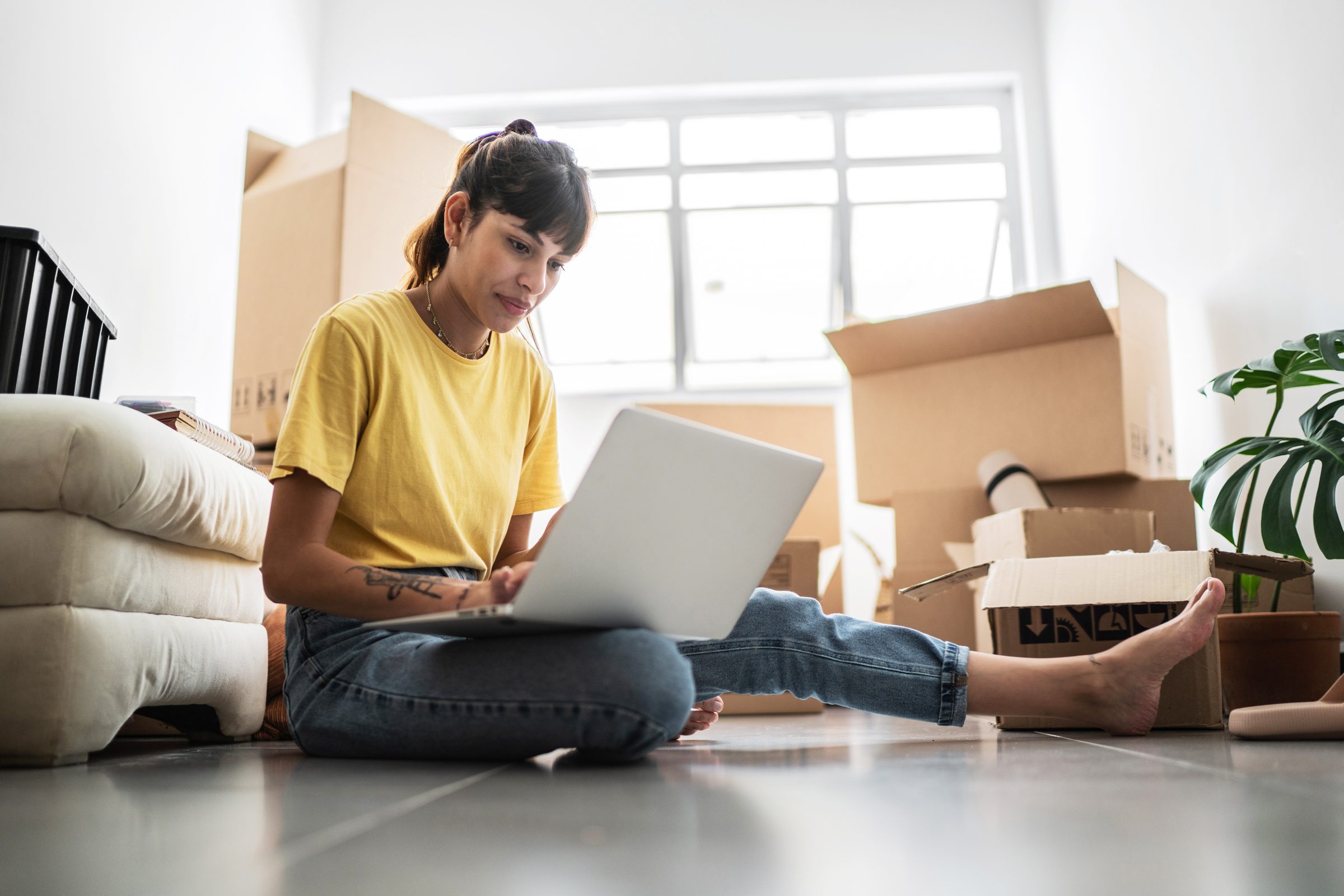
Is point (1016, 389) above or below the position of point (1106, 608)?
above

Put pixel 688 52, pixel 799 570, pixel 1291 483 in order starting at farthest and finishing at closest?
pixel 688 52 → pixel 799 570 → pixel 1291 483

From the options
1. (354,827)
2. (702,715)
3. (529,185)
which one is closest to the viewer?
(354,827)

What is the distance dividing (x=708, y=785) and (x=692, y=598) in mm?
186

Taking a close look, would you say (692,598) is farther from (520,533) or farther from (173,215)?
(173,215)

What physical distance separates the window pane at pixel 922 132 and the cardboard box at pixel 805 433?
3.97ft

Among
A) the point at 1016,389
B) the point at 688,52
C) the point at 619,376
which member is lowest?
the point at 1016,389

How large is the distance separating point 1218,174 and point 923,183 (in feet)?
5.08

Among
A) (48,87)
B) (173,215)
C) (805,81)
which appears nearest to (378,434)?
(48,87)

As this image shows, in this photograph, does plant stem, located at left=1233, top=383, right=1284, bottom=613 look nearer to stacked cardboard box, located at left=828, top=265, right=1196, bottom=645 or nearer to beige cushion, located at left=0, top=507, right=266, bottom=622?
stacked cardboard box, located at left=828, top=265, right=1196, bottom=645

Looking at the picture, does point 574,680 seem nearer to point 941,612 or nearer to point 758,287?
point 941,612

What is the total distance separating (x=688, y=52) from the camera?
358cm

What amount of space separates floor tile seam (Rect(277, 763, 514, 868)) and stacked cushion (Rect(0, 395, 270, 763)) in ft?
1.31

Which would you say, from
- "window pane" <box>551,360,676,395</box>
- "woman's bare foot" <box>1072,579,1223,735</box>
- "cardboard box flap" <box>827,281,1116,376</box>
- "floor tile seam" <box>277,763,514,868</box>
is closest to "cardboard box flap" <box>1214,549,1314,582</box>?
"woman's bare foot" <box>1072,579,1223,735</box>

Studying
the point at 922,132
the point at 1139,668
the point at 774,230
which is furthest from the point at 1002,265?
the point at 1139,668
